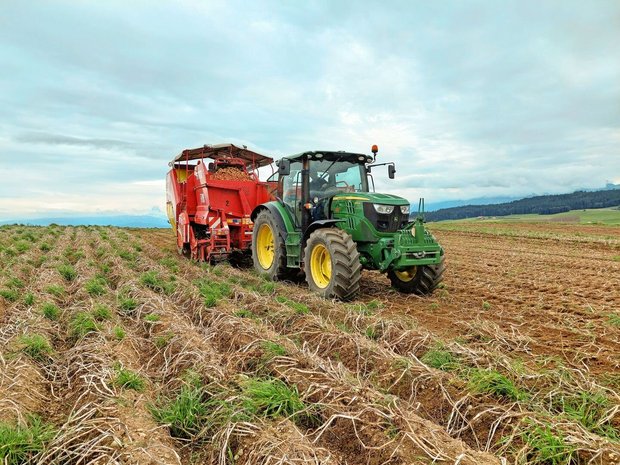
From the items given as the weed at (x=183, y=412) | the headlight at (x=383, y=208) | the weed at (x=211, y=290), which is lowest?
the weed at (x=183, y=412)

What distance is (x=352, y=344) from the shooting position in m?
4.45

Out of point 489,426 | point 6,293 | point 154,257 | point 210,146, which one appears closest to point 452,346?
point 489,426

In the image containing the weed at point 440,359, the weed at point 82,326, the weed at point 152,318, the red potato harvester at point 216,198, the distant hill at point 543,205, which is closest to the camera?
the weed at point 440,359

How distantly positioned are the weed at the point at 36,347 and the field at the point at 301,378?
1 centimetres

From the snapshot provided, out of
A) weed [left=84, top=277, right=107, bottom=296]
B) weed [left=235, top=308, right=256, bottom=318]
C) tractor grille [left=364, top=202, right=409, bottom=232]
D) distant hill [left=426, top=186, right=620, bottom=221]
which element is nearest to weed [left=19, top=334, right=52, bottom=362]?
weed [left=235, top=308, right=256, bottom=318]

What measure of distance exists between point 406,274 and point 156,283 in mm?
4500

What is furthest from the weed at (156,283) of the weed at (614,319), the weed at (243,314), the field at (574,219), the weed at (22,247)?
the field at (574,219)

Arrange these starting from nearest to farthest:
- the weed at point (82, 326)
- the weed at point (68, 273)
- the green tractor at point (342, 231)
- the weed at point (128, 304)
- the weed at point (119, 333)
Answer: the weed at point (119, 333), the weed at point (82, 326), the weed at point (128, 304), the green tractor at point (342, 231), the weed at point (68, 273)

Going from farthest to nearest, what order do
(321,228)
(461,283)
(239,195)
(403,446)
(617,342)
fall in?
(239,195) < (461,283) < (321,228) < (617,342) < (403,446)

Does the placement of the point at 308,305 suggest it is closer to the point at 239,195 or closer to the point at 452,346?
the point at 452,346

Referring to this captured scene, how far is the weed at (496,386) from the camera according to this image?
11.0 feet

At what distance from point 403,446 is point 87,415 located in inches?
85.2

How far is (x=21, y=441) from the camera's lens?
2674 millimetres

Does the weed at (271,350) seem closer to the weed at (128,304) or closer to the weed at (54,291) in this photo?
the weed at (128,304)
